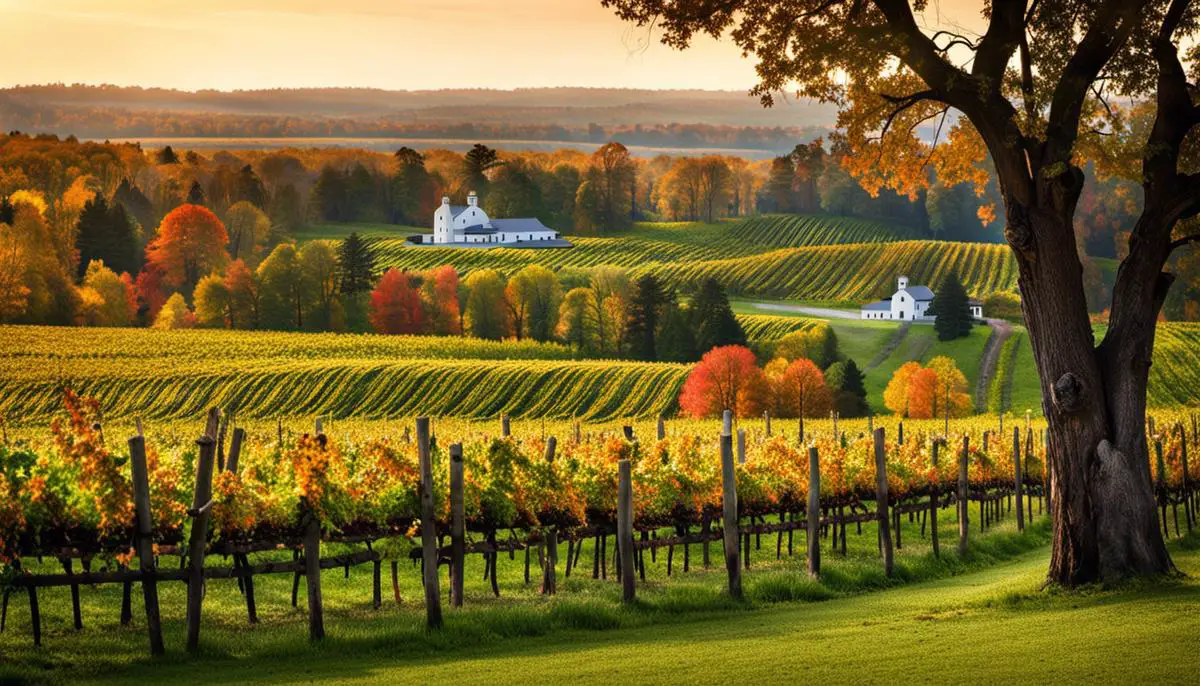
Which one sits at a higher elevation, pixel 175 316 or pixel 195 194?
pixel 195 194

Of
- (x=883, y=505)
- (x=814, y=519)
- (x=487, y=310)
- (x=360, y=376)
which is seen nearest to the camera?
(x=814, y=519)

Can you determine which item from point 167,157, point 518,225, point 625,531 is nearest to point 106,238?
point 518,225

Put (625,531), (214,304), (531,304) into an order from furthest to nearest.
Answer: (531,304) < (214,304) < (625,531)

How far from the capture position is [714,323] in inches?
3967

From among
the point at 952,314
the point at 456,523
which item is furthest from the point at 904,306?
the point at 456,523

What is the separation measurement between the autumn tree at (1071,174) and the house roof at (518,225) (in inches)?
5326

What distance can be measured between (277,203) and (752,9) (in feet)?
479

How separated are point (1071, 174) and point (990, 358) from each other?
8182 cm

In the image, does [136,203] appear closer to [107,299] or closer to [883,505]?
[107,299]

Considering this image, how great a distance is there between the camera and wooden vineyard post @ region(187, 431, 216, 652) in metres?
13.1

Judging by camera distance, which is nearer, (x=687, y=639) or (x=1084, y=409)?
(x=687, y=639)

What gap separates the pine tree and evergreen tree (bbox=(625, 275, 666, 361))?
23193mm

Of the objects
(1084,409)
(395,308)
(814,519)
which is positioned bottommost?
(814,519)

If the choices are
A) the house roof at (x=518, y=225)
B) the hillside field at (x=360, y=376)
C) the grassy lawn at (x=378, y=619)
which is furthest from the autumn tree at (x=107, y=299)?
the grassy lawn at (x=378, y=619)
